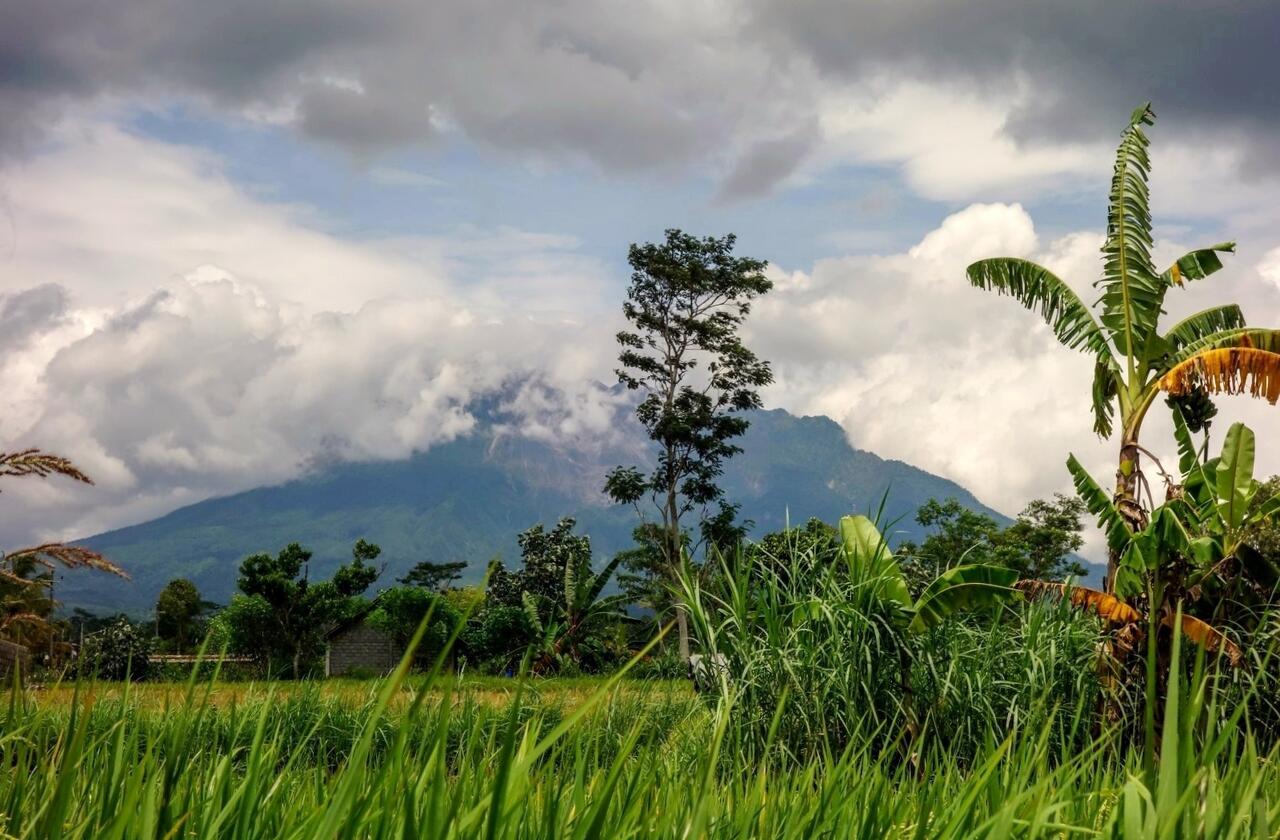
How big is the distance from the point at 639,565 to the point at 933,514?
15.3m

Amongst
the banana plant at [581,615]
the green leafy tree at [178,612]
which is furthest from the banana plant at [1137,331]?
the green leafy tree at [178,612]

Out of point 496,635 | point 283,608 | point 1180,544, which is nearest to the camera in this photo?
point 1180,544

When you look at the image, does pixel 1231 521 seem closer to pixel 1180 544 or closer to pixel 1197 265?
pixel 1180 544

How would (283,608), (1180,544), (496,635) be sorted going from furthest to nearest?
(496,635), (283,608), (1180,544)

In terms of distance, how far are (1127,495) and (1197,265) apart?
3707mm

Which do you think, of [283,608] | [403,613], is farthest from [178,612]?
[403,613]

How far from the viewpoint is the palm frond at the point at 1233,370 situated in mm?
10460

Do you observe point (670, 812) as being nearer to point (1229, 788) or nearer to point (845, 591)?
point (1229, 788)

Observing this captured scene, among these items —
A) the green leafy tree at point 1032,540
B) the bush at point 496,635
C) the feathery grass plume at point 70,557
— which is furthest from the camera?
the green leafy tree at point 1032,540

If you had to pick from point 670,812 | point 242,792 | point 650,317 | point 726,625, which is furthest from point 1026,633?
point 650,317

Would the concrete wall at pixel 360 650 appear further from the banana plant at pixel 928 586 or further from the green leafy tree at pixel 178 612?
the banana plant at pixel 928 586

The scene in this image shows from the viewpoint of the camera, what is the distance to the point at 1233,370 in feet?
35.1

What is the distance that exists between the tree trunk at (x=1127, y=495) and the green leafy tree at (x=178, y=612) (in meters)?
45.6

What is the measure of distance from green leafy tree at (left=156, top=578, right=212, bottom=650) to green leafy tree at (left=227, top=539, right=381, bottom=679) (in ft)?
58.1
